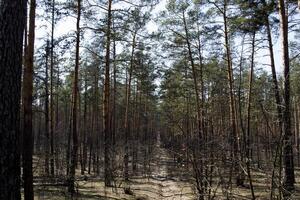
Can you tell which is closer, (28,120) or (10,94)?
(10,94)

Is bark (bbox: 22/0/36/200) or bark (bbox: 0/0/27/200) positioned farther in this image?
bark (bbox: 22/0/36/200)

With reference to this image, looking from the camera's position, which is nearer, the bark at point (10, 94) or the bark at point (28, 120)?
the bark at point (10, 94)

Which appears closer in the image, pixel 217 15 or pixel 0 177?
pixel 0 177

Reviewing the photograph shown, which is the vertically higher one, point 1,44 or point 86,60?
point 86,60

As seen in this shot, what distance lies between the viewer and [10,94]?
3590mm

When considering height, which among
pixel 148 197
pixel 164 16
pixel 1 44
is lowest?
pixel 148 197

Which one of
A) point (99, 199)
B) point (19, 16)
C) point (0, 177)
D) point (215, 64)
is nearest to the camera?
point (0, 177)

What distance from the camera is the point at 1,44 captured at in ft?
11.8

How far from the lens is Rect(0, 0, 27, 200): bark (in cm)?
351

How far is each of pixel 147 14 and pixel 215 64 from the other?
26.6 feet

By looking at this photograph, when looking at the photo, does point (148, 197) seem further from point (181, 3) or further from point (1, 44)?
point (1, 44)

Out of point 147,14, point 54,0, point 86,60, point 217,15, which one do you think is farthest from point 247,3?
point 86,60

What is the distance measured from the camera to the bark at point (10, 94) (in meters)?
3.51

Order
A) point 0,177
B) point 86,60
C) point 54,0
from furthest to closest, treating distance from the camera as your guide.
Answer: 1. point 86,60
2. point 54,0
3. point 0,177
